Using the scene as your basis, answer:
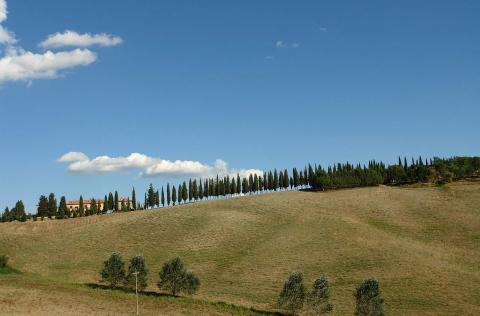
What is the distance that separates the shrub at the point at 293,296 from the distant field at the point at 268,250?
2.33 meters

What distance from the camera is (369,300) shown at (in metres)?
49.7

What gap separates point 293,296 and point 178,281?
48.5 ft

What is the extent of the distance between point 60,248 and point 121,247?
11.8m

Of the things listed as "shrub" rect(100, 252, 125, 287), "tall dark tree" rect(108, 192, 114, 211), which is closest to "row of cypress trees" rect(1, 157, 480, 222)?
"tall dark tree" rect(108, 192, 114, 211)

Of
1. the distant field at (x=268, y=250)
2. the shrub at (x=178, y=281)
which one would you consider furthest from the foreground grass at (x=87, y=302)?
the shrub at (x=178, y=281)

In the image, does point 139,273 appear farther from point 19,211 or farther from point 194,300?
point 19,211

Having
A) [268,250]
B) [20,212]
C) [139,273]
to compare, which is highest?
[20,212]

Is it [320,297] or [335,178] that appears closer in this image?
[320,297]

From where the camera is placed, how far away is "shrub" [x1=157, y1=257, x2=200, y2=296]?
59.8 metres

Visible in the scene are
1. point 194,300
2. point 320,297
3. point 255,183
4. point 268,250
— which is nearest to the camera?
point 320,297

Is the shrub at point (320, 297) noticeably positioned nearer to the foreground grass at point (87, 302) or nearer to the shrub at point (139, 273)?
the foreground grass at point (87, 302)

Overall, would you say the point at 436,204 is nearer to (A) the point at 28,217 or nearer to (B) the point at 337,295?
(B) the point at 337,295

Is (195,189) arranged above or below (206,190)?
above

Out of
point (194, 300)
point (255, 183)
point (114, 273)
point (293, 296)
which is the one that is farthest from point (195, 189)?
point (293, 296)
